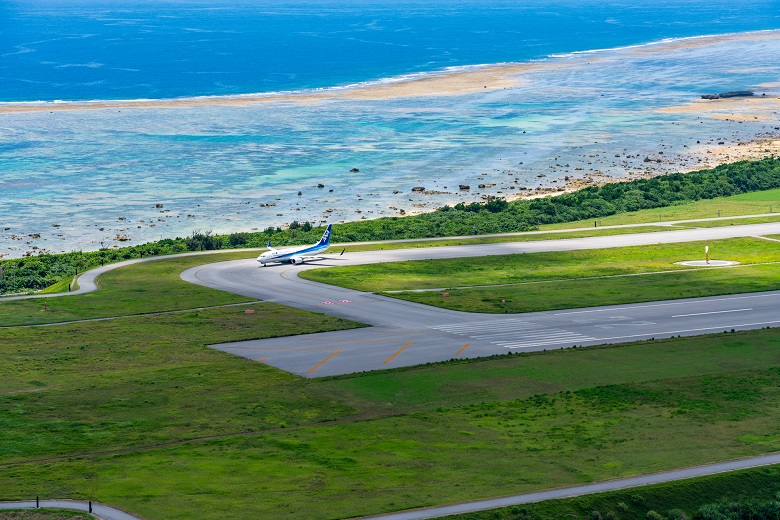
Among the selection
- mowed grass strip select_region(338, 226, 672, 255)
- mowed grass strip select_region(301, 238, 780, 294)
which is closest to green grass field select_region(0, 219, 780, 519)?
mowed grass strip select_region(301, 238, 780, 294)

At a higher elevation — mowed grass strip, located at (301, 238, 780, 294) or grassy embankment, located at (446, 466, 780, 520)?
mowed grass strip, located at (301, 238, 780, 294)

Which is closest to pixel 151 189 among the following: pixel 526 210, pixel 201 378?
pixel 526 210

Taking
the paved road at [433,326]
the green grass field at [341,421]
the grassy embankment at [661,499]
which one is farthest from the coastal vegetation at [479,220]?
the grassy embankment at [661,499]

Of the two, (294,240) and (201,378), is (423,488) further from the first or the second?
(294,240)

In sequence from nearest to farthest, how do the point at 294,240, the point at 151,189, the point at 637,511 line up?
the point at 637,511
the point at 294,240
the point at 151,189

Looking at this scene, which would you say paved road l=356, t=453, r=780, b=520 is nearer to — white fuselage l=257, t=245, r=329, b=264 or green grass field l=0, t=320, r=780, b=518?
green grass field l=0, t=320, r=780, b=518
